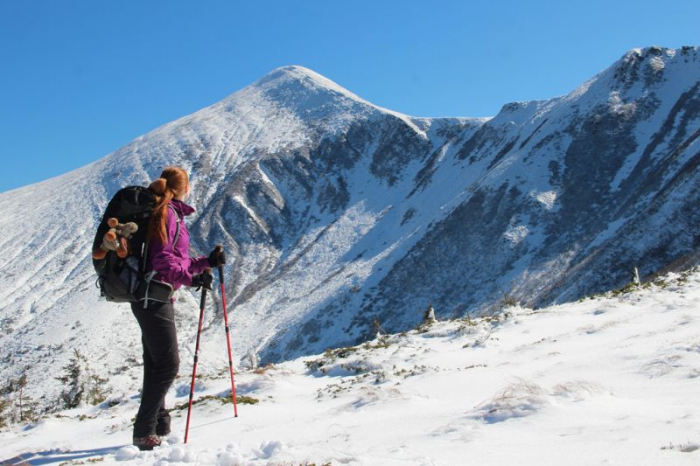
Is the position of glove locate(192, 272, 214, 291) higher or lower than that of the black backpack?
lower

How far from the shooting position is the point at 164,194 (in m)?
5.95

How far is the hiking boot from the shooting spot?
5.50 m

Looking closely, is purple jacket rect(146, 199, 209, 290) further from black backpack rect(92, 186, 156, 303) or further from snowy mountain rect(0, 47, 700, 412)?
snowy mountain rect(0, 47, 700, 412)

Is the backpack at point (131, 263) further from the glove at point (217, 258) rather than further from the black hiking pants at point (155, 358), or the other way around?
the glove at point (217, 258)

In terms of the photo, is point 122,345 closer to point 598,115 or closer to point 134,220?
point 134,220

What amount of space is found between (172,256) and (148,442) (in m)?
2.07

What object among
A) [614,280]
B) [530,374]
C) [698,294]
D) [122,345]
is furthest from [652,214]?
[122,345]

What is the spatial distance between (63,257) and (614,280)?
2789 inches

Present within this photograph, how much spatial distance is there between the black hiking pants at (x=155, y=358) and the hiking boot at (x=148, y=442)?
0.21 ft

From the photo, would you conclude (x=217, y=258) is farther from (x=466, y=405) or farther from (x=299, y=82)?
(x=299, y=82)

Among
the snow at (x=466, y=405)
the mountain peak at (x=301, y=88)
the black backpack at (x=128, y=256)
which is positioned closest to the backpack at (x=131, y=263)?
the black backpack at (x=128, y=256)

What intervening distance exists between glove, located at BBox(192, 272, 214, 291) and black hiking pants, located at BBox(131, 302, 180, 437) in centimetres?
41

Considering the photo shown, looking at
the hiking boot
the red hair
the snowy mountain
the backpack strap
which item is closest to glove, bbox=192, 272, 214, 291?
the backpack strap

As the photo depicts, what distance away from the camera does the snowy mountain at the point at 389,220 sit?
1540 inches
